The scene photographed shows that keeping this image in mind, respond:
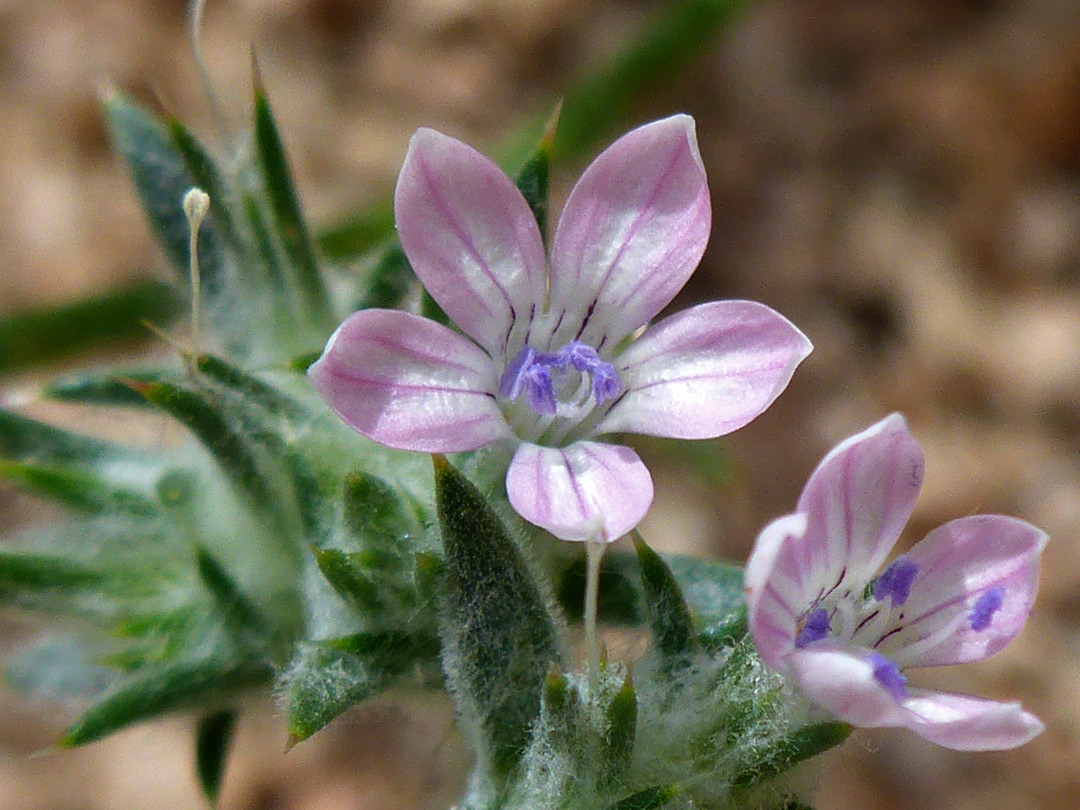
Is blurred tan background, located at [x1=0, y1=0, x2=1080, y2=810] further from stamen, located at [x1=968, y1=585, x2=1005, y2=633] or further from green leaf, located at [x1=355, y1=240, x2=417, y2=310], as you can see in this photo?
stamen, located at [x1=968, y1=585, x2=1005, y2=633]

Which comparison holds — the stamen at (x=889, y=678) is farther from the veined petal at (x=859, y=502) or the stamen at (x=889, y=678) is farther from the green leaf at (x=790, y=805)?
the green leaf at (x=790, y=805)

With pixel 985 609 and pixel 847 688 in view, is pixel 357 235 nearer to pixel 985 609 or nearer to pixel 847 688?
pixel 985 609

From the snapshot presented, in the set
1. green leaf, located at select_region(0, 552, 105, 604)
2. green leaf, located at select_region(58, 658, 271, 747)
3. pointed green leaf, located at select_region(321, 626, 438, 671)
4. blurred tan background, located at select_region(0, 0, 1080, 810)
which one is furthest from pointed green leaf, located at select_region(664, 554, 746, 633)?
blurred tan background, located at select_region(0, 0, 1080, 810)

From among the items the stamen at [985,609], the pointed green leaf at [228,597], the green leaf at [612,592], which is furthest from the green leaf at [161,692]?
the stamen at [985,609]

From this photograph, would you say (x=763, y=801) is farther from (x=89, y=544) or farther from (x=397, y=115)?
(x=397, y=115)

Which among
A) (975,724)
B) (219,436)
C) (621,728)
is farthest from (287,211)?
(975,724)

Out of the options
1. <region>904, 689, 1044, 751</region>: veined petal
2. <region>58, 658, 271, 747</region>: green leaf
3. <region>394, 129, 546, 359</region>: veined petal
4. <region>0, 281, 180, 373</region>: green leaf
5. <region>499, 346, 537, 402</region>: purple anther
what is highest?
<region>394, 129, 546, 359</region>: veined petal

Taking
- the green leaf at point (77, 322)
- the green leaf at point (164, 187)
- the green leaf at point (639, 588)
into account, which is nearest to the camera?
the green leaf at point (639, 588)
